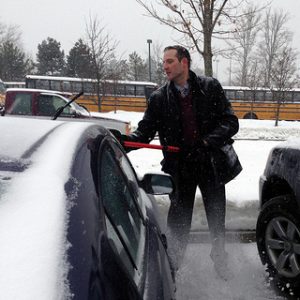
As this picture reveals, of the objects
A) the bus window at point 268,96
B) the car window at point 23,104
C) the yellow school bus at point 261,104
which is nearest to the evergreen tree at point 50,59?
the yellow school bus at point 261,104

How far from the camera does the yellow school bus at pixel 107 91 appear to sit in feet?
86.9

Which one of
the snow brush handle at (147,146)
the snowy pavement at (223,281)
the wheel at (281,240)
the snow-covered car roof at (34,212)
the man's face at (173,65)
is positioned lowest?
the snowy pavement at (223,281)

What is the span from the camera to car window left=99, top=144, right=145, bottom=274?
1368 mm

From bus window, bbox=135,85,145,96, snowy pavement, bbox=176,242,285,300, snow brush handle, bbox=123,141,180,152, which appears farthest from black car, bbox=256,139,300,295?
bus window, bbox=135,85,145,96

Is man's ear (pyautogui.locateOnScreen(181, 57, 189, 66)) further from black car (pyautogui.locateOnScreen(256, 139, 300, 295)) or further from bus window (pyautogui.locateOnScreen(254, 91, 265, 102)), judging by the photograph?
bus window (pyautogui.locateOnScreen(254, 91, 265, 102))

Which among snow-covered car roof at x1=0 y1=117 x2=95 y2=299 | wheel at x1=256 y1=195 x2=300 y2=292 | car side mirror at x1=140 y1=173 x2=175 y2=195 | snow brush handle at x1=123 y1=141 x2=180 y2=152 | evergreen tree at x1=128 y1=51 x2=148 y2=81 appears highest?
evergreen tree at x1=128 y1=51 x2=148 y2=81

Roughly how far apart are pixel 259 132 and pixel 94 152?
49.7ft

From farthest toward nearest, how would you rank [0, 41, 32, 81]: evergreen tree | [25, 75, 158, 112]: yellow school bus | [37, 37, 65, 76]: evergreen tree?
[37, 37, 65, 76]: evergreen tree
[0, 41, 32, 81]: evergreen tree
[25, 75, 158, 112]: yellow school bus

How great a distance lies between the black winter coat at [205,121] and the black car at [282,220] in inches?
13.1

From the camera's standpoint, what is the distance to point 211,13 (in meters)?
9.55

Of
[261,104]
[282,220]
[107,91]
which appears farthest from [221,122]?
[261,104]

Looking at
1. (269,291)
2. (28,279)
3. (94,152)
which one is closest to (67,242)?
(28,279)

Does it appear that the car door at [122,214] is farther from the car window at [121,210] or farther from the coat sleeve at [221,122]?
the coat sleeve at [221,122]

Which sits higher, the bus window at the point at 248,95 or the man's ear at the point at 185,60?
the man's ear at the point at 185,60
